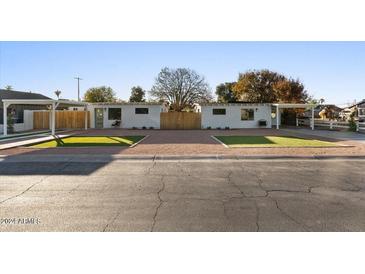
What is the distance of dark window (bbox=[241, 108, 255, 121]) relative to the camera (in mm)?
31047

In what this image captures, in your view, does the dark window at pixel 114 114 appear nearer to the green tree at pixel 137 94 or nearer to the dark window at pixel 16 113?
the dark window at pixel 16 113

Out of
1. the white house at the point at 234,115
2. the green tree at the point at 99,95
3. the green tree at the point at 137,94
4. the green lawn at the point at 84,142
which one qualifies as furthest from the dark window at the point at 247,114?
the green tree at the point at 99,95

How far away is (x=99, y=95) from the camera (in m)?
55.0

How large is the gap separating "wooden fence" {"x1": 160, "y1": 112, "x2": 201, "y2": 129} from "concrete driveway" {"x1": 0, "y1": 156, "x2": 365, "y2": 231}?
68.4ft

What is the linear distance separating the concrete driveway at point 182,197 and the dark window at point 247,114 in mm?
21371

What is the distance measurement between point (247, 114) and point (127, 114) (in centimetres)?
1213

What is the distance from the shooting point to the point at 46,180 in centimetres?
770

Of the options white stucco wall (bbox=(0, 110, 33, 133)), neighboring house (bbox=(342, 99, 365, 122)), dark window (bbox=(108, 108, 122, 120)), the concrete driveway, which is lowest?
the concrete driveway

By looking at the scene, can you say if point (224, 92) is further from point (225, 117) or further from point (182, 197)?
point (182, 197)

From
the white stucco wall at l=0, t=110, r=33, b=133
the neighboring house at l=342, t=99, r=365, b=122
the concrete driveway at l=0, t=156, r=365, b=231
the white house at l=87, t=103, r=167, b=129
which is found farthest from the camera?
the neighboring house at l=342, t=99, r=365, b=122

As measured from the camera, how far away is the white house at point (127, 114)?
30391mm

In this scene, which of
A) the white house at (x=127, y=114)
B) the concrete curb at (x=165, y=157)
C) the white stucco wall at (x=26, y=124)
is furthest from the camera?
the white house at (x=127, y=114)

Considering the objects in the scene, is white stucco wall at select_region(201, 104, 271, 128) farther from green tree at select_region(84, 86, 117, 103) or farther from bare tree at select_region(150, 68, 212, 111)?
green tree at select_region(84, 86, 117, 103)

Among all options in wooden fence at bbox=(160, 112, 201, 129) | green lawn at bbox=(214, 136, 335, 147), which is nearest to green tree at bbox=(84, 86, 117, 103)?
wooden fence at bbox=(160, 112, 201, 129)
